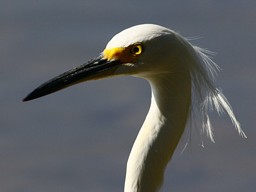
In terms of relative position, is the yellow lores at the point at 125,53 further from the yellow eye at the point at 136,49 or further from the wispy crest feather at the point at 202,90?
the wispy crest feather at the point at 202,90

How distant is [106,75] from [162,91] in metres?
0.29

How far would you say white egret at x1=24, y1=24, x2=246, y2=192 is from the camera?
17.7ft

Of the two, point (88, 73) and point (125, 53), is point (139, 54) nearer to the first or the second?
point (125, 53)

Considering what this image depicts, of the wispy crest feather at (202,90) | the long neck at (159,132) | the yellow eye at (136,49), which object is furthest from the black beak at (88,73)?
the wispy crest feather at (202,90)

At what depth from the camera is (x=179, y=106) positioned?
5.47m

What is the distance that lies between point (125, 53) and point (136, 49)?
0.19 feet

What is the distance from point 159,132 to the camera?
5.49 m

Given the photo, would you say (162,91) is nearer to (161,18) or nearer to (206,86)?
(206,86)

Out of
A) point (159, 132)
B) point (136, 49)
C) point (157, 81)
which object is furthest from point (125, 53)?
point (159, 132)

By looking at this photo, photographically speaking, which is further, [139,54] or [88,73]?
[88,73]

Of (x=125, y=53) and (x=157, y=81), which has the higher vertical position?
(x=125, y=53)

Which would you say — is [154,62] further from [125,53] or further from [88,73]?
[88,73]

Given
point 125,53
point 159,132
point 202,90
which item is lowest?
point 159,132

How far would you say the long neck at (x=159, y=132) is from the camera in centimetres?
544
